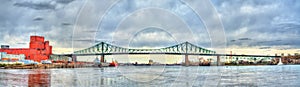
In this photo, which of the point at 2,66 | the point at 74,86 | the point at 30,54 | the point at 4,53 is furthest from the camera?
the point at 30,54

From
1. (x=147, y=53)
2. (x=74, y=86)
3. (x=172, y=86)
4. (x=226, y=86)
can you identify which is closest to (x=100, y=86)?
(x=74, y=86)

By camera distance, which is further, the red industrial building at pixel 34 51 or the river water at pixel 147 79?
the red industrial building at pixel 34 51

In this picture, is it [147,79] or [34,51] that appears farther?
[34,51]

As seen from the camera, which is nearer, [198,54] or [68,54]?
[198,54]

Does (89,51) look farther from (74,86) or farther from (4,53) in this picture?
(74,86)

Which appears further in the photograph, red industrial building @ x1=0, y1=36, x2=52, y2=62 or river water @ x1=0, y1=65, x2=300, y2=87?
red industrial building @ x1=0, y1=36, x2=52, y2=62

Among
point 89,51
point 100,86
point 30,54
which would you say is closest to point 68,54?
point 89,51

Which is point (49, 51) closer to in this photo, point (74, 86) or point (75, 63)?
point (75, 63)

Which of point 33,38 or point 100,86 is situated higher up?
point 33,38

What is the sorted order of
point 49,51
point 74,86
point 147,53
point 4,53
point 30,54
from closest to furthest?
point 74,86
point 147,53
point 4,53
point 30,54
point 49,51
